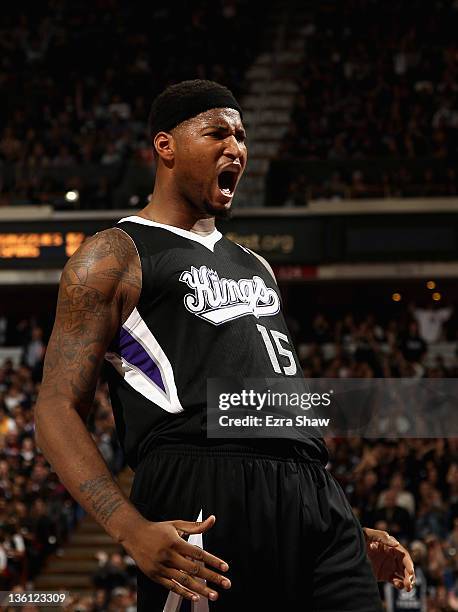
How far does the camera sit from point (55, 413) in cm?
273

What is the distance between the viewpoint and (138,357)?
291 centimetres

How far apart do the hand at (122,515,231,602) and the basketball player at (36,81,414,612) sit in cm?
19

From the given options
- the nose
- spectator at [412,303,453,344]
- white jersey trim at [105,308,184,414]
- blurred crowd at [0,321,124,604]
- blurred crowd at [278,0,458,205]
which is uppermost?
blurred crowd at [278,0,458,205]

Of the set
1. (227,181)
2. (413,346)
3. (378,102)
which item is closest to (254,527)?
(227,181)

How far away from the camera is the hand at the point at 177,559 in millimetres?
2480

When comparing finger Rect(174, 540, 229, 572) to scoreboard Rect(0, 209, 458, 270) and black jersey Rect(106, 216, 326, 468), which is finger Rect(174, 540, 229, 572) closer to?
black jersey Rect(106, 216, 326, 468)

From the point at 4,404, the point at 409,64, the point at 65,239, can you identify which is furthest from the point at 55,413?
the point at 409,64

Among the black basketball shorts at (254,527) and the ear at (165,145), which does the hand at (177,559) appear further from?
the ear at (165,145)

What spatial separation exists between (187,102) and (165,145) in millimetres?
130

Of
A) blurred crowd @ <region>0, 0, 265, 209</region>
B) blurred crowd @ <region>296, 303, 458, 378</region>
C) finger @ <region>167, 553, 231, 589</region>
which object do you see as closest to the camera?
finger @ <region>167, 553, 231, 589</region>

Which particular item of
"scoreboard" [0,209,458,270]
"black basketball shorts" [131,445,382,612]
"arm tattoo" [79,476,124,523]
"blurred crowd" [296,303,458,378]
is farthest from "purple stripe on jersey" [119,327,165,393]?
"scoreboard" [0,209,458,270]

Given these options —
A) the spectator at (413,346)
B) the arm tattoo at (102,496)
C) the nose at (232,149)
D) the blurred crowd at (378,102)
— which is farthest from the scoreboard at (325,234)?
the arm tattoo at (102,496)

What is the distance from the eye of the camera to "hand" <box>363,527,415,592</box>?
Result: 315 centimetres

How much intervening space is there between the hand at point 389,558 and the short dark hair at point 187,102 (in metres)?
1.22
